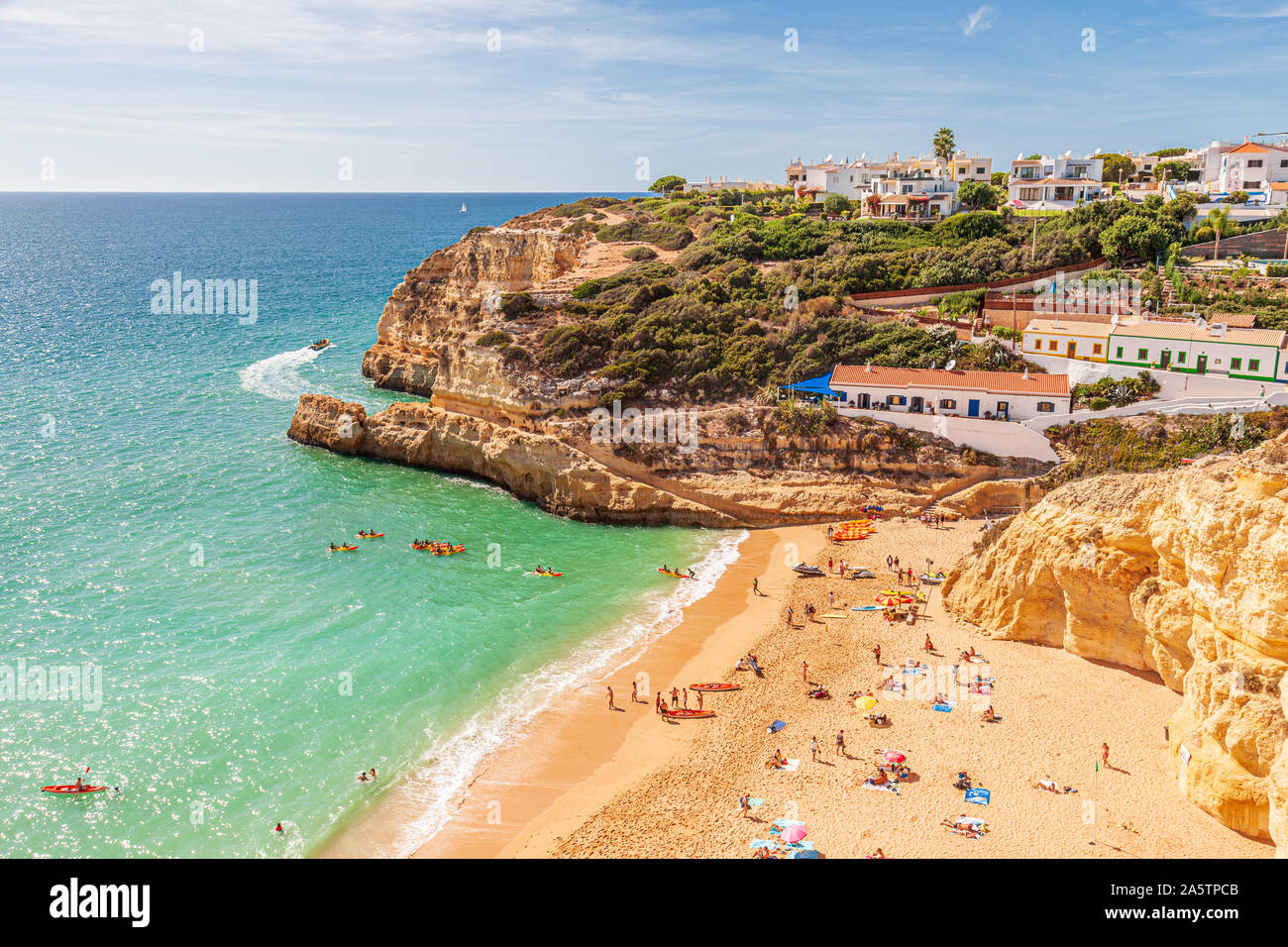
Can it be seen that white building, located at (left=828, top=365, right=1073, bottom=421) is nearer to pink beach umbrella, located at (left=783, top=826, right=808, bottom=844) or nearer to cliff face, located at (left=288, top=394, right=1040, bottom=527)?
cliff face, located at (left=288, top=394, right=1040, bottom=527)

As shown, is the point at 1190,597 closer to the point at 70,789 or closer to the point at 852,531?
the point at 852,531

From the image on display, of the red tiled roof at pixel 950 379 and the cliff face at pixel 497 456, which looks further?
the red tiled roof at pixel 950 379

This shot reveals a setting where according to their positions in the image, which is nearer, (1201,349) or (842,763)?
(842,763)

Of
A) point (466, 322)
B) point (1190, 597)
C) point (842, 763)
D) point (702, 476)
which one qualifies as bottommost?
point (842, 763)

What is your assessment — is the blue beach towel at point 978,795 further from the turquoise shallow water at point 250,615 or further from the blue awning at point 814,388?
the blue awning at point 814,388
